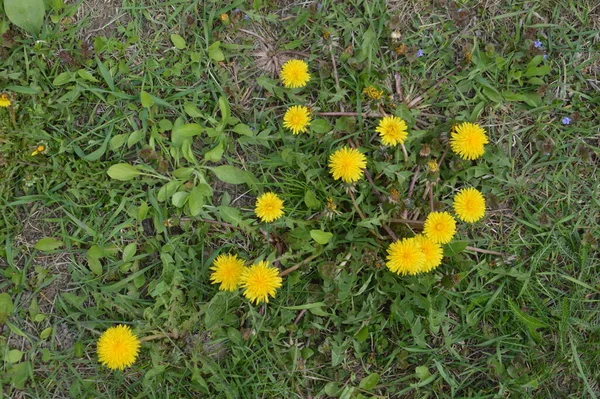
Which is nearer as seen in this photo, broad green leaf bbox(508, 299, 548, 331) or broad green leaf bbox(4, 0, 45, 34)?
broad green leaf bbox(508, 299, 548, 331)

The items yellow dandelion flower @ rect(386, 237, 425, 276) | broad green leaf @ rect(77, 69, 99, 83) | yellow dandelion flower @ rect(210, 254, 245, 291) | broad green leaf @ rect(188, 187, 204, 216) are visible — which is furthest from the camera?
broad green leaf @ rect(77, 69, 99, 83)

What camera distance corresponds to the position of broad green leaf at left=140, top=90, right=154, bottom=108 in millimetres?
2564

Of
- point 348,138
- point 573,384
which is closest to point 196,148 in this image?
point 348,138

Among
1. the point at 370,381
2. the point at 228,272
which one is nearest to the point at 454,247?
the point at 370,381

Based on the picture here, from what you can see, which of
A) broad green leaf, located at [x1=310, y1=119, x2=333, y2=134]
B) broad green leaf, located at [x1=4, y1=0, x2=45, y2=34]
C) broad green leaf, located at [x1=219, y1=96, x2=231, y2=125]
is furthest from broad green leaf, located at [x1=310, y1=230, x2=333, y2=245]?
broad green leaf, located at [x1=4, y1=0, x2=45, y2=34]

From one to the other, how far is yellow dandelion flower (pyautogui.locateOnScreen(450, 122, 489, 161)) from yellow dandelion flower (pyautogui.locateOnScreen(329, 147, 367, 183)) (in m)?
0.46

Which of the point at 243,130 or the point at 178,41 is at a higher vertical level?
the point at 178,41

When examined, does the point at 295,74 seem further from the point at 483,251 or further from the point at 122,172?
the point at 483,251

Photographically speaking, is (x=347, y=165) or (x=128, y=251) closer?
(x=347, y=165)

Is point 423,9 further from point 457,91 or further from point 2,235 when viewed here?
point 2,235

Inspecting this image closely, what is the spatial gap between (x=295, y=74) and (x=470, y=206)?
108cm

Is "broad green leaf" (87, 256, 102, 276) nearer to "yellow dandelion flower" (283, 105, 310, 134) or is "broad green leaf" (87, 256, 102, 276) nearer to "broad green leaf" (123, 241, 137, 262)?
"broad green leaf" (123, 241, 137, 262)

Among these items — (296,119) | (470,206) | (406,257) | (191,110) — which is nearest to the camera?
(406,257)

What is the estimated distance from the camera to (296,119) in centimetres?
253
